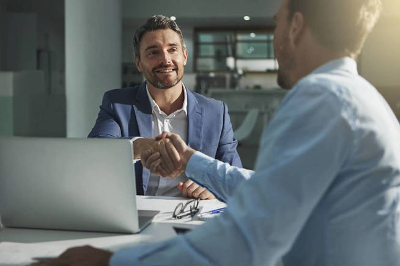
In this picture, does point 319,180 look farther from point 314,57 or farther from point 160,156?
point 160,156

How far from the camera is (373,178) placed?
703mm

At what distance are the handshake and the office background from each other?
233 cm

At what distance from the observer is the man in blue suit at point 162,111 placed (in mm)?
1969

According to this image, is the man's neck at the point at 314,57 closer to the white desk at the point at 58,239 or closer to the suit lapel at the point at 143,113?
the white desk at the point at 58,239

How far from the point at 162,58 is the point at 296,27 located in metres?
1.37

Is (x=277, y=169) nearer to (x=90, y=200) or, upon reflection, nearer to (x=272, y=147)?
(x=272, y=147)

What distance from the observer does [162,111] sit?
2080 millimetres

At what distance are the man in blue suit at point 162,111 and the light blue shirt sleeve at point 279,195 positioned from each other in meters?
1.27

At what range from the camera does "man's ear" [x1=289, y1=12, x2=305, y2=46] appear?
828mm

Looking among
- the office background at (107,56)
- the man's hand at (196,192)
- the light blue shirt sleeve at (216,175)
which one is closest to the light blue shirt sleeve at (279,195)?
the light blue shirt sleeve at (216,175)

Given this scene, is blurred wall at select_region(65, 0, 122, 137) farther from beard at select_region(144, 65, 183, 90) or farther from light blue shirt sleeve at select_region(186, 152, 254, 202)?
light blue shirt sleeve at select_region(186, 152, 254, 202)

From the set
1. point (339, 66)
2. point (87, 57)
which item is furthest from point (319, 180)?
point (87, 57)

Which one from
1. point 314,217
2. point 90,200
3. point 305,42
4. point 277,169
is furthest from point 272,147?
point 90,200

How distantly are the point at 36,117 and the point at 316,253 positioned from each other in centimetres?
354
